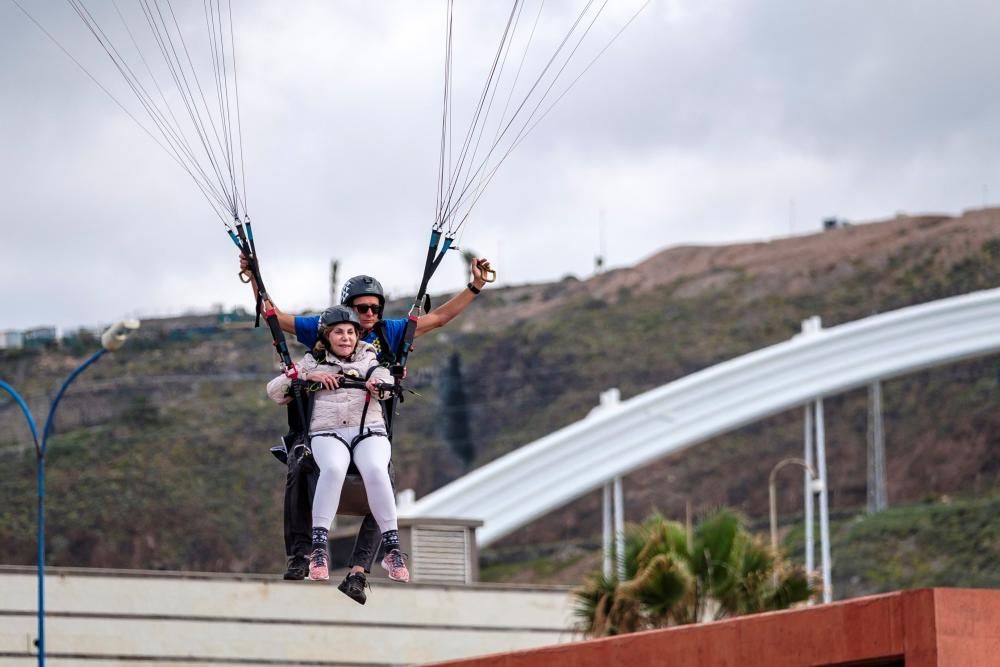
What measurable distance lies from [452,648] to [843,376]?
69.3 ft

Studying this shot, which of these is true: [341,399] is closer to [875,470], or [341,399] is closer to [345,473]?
[345,473]

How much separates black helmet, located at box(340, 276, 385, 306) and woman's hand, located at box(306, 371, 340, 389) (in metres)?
0.72

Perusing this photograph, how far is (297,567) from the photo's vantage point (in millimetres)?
17578

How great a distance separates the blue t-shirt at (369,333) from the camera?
59.7ft

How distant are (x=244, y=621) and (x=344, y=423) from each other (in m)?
32.6

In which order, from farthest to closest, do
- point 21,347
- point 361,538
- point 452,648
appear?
point 21,347 → point 452,648 → point 361,538

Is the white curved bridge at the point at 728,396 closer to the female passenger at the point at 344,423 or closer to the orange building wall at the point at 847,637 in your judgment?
the orange building wall at the point at 847,637

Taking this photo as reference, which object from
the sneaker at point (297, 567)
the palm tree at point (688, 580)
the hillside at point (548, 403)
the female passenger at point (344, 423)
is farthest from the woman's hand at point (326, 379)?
the hillside at point (548, 403)

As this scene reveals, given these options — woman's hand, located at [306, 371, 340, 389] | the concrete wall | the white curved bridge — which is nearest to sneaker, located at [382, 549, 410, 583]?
woman's hand, located at [306, 371, 340, 389]

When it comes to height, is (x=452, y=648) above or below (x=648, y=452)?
below

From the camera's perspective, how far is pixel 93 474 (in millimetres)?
124125

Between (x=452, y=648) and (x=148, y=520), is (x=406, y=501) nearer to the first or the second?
(x=452, y=648)

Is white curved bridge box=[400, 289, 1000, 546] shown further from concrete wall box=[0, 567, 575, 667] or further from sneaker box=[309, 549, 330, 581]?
sneaker box=[309, 549, 330, 581]

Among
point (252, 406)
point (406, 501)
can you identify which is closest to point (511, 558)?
point (252, 406)
